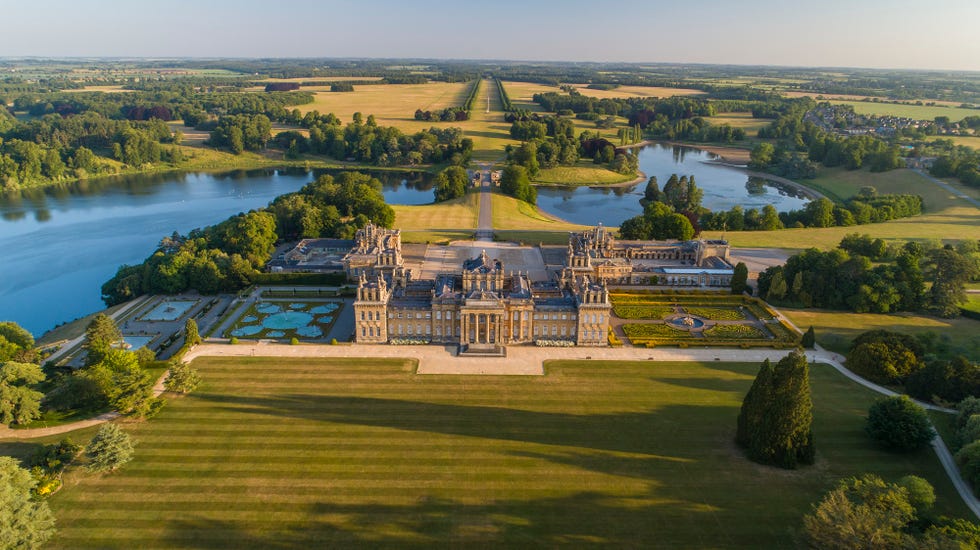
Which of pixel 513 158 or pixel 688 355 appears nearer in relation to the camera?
pixel 688 355

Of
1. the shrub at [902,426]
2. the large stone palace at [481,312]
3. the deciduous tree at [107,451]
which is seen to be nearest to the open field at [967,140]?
the shrub at [902,426]

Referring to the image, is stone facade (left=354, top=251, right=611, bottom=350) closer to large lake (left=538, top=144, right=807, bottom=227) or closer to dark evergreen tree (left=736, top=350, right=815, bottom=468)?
dark evergreen tree (left=736, top=350, right=815, bottom=468)

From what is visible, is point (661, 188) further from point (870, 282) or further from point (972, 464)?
point (972, 464)

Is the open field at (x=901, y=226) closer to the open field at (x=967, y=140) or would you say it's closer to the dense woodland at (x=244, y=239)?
the open field at (x=967, y=140)

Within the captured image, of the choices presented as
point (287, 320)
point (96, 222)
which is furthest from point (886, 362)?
point (96, 222)

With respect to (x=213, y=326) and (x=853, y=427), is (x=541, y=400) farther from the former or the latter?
(x=213, y=326)

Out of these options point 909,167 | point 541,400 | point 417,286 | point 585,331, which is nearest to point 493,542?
point 541,400
